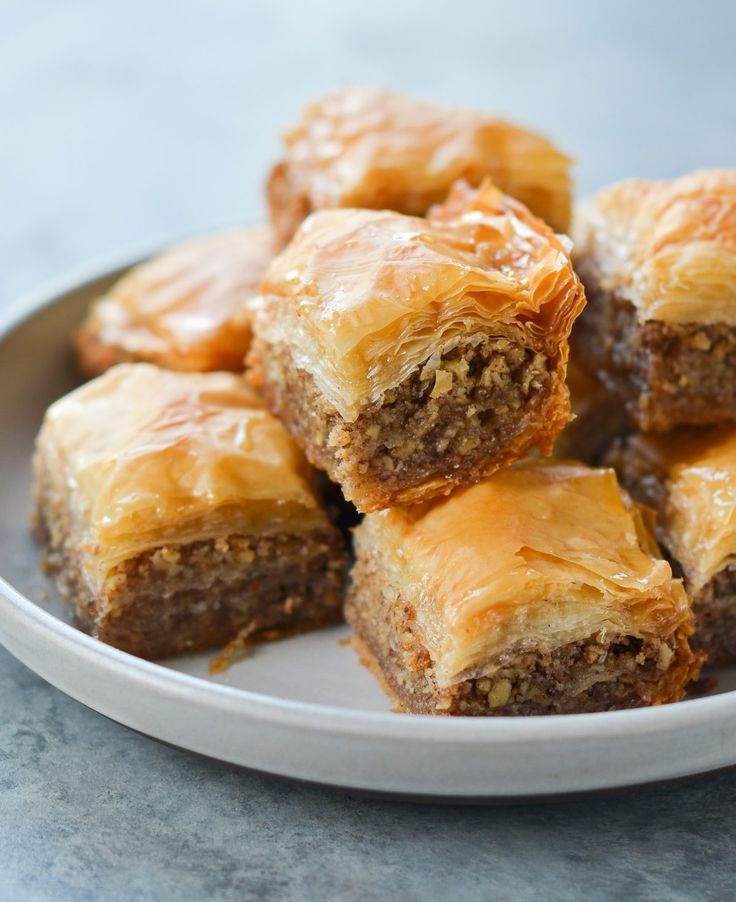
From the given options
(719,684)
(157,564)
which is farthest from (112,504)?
(719,684)

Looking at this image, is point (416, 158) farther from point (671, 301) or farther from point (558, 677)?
point (558, 677)

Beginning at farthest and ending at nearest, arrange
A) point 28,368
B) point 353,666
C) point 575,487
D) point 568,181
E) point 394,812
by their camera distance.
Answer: point 28,368 → point 568,181 → point 353,666 → point 575,487 → point 394,812

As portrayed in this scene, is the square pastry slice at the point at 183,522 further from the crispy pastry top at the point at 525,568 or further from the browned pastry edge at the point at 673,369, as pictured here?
the browned pastry edge at the point at 673,369

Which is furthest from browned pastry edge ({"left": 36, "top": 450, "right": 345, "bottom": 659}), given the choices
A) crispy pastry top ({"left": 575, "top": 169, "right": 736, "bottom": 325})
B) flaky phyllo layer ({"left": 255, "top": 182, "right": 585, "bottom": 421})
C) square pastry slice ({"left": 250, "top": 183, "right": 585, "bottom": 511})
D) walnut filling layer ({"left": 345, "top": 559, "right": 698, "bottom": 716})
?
crispy pastry top ({"left": 575, "top": 169, "right": 736, "bottom": 325})

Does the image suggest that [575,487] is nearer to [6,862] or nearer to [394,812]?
[394,812]

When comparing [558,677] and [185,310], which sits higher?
[185,310]

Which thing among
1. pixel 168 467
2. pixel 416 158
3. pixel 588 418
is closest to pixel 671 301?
pixel 588 418

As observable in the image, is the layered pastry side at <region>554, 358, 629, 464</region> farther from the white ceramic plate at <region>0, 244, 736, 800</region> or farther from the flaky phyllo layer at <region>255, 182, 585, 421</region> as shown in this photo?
the white ceramic plate at <region>0, 244, 736, 800</region>
